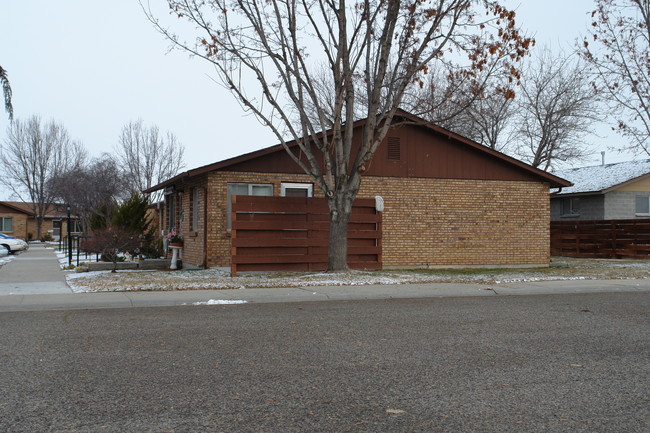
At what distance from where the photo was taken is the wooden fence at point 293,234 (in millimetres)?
16875

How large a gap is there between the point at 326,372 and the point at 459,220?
1549 cm

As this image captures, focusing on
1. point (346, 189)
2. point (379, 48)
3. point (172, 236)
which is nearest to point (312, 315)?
point (346, 189)

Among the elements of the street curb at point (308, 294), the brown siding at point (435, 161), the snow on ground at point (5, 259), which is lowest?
the street curb at point (308, 294)

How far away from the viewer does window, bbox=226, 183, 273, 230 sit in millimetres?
18547

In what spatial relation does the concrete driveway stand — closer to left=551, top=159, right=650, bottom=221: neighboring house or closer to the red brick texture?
the red brick texture

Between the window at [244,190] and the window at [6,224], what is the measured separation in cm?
4996

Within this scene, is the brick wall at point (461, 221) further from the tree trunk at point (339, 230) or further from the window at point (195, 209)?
the window at point (195, 209)

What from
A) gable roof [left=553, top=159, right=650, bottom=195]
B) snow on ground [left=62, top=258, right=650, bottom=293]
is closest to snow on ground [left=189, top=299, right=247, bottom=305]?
snow on ground [left=62, top=258, right=650, bottom=293]

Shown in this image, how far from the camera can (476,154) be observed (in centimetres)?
2127

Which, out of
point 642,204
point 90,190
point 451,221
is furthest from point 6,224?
point 642,204

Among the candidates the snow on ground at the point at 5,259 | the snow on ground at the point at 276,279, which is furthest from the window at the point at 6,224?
the snow on ground at the point at 276,279

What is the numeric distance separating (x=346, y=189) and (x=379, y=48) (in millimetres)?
3947

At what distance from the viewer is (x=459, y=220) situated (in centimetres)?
2095

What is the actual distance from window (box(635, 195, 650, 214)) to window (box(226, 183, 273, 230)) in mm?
22783
